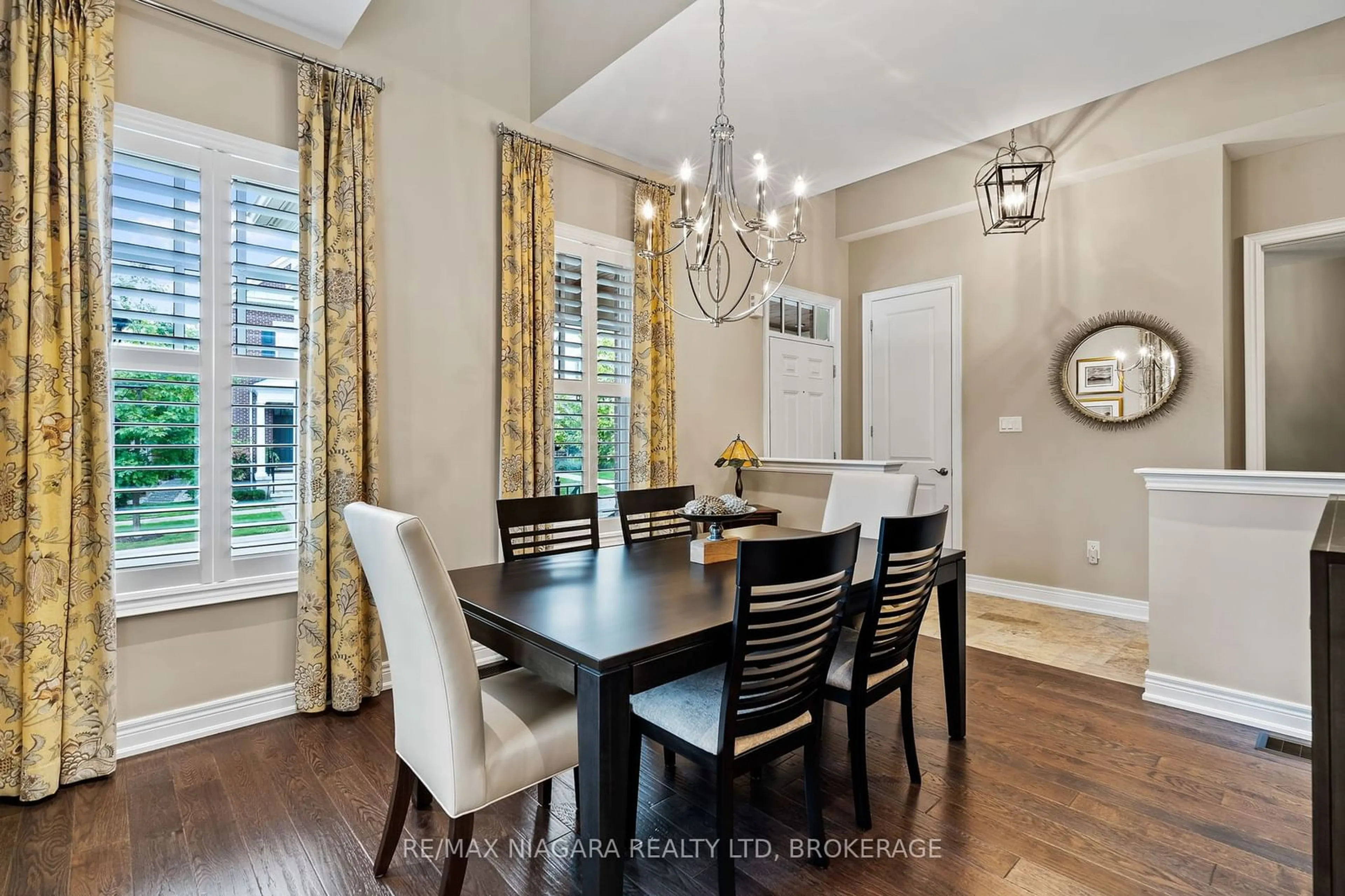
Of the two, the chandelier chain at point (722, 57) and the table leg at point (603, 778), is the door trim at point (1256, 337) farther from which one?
the table leg at point (603, 778)

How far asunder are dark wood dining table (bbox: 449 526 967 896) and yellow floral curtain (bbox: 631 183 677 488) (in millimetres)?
1511

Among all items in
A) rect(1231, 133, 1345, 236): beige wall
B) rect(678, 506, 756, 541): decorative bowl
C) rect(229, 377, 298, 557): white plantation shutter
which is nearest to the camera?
rect(678, 506, 756, 541): decorative bowl

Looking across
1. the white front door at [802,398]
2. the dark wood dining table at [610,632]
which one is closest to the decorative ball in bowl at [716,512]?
the dark wood dining table at [610,632]

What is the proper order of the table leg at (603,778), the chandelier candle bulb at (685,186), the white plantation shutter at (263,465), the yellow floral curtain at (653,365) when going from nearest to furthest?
the table leg at (603,778), the chandelier candle bulb at (685,186), the white plantation shutter at (263,465), the yellow floral curtain at (653,365)

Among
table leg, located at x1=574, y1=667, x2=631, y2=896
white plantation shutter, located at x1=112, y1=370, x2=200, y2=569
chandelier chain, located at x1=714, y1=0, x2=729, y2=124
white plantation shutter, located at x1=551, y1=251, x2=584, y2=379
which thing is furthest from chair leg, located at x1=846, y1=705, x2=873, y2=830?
white plantation shutter, located at x1=112, y1=370, x2=200, y2=569

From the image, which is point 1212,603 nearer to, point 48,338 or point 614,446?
point 614,446

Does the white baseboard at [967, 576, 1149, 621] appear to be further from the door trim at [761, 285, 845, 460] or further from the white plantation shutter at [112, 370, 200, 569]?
the white plantation shutter at [112, 370, 200, 569]

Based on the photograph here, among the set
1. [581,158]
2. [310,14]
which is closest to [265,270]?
[310,14]

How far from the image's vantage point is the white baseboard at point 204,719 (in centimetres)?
239

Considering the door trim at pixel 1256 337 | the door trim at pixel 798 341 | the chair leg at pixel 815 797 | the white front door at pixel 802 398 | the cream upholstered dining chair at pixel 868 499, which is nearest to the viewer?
the chair leg at pixel 815 797

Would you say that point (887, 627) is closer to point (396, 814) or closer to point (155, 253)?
point (396, 814)

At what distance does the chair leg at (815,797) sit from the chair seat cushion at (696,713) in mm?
66

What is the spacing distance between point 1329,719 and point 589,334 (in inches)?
134

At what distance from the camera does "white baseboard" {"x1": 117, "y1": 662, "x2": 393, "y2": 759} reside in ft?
7.83
